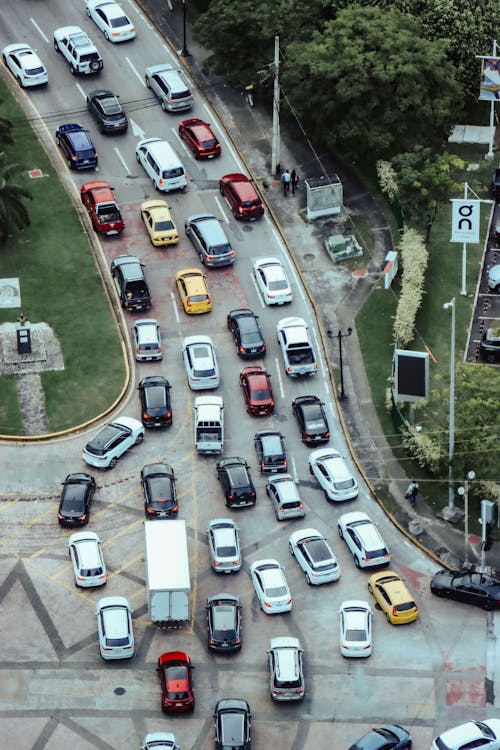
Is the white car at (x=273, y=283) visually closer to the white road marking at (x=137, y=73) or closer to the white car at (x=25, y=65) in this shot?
the white road marking at (x=137, y=73)

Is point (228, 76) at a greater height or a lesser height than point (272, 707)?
greater

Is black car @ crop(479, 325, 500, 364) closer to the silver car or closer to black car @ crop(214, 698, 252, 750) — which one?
the silver car

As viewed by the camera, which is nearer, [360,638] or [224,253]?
[360,638]

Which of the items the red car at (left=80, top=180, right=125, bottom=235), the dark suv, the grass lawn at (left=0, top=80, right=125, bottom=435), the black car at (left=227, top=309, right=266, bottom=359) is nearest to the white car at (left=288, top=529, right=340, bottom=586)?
the black car at (left=227, top=309, right=266, bottom=359)

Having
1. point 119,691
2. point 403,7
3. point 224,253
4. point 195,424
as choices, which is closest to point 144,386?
point 195,424

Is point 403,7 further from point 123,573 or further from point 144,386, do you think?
point 123,573

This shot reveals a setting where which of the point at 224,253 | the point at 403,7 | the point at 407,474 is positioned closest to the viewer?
the point at 407,474

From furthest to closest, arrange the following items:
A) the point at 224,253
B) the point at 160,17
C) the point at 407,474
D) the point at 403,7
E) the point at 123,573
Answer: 1. the point at 160,17
2. the point at 403,7
3. the point at 224,253
4. the point at 407,474
5. the point at 123,573

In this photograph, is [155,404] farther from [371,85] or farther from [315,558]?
[371,85]
